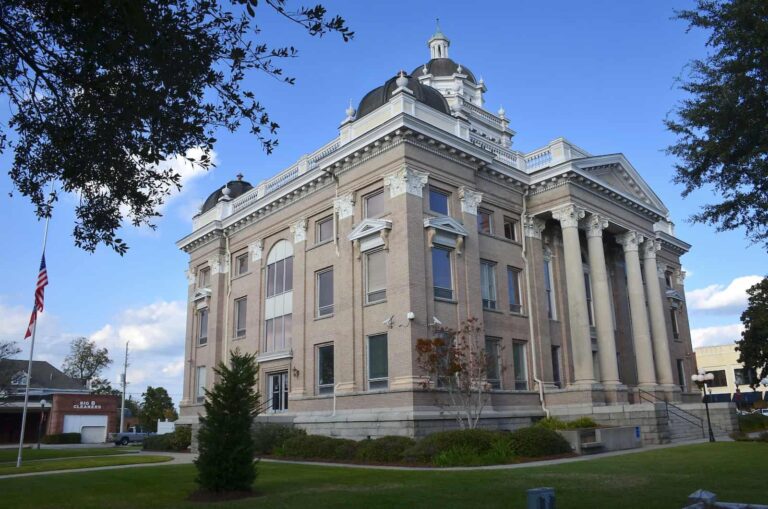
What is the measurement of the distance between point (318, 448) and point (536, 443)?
8225mm

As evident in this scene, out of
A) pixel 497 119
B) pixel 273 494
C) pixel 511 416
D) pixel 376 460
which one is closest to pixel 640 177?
pixel 497 119

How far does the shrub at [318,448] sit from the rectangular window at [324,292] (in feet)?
23.1

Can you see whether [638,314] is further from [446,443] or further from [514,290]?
[446,443]

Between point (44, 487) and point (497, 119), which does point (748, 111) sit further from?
point (497, 119)

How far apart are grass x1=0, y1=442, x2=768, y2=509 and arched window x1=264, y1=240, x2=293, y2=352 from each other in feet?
46.5

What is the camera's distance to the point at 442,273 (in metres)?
27.9

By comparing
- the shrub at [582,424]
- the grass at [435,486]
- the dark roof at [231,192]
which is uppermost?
the dark roof at [231,192]

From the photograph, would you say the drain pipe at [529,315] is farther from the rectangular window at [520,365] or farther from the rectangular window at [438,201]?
the rectangular window at [438,201]

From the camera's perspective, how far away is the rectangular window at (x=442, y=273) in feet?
90.1

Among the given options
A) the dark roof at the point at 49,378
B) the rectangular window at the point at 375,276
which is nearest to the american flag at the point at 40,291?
the rectangular window at the point at 375,276

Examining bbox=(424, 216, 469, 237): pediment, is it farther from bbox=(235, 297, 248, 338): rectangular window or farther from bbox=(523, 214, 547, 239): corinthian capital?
bbox=(235, 297, 248, 338): rectangular window

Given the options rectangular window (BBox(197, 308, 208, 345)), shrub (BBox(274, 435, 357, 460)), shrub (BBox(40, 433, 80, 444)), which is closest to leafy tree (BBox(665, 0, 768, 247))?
shrub (BBox(274, 435, 357, 460))

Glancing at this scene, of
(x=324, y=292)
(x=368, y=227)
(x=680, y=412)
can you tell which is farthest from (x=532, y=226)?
(x=680, y=412)

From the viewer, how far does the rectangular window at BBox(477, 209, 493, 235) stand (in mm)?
31375
